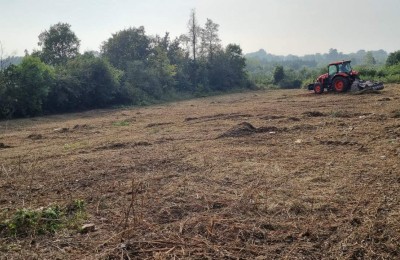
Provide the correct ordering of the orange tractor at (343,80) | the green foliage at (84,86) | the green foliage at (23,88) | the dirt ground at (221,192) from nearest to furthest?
the dirt ground at (221,192), the orange tractor at (343,80), the green foliage at (23,88), the green foliage at (84,86)

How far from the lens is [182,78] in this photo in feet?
118

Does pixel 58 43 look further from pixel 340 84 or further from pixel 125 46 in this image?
pixel 340 84

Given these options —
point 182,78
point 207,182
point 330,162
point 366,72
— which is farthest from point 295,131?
point 182,78

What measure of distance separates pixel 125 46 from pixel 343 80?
24.8 meters

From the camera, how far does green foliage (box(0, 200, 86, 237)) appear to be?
379 cm

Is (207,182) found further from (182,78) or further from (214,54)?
(214,54)

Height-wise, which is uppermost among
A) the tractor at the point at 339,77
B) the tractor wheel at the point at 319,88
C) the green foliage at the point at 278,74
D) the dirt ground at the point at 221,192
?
the green foliage at the point at 278,74

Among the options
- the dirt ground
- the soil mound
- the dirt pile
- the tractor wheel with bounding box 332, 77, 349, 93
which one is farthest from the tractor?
the soil mound

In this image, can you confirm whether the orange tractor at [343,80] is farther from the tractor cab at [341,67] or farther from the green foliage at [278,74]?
the green foliage at [278,74]

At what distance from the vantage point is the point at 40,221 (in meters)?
3.95

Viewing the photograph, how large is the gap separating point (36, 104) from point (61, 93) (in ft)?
6.41

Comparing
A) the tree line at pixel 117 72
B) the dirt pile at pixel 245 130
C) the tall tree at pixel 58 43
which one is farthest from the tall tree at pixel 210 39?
the dirt pile at pixel 245 130

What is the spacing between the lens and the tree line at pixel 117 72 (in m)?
18.7

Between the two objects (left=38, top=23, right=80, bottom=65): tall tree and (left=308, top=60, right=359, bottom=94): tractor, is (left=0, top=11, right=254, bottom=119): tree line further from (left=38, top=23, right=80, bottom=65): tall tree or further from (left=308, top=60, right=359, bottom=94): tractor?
(left=308, top=60, right=359, bottom=94): tractor
